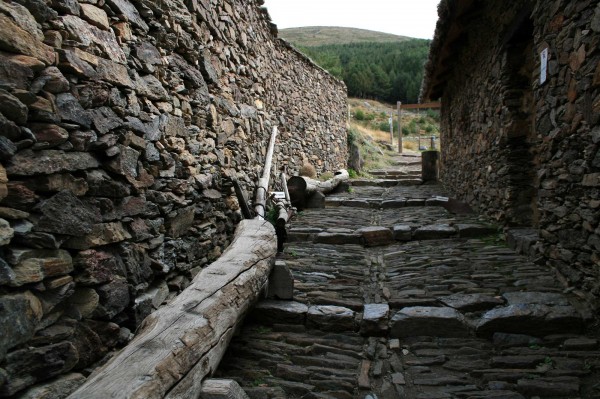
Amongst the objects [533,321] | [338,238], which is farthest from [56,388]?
[338,238]

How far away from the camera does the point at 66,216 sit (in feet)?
8.05

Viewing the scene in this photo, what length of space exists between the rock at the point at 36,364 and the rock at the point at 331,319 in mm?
Answer: 1686

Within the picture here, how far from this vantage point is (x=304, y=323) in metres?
3.41

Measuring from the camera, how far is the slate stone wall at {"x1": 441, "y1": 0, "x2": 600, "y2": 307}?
3037 millimetres

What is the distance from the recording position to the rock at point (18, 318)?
76.5 inches

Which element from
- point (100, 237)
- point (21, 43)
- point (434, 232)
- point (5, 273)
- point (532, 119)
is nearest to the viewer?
point (5, 273)

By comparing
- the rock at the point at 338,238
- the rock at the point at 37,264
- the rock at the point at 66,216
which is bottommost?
the rock at the point at 338,238

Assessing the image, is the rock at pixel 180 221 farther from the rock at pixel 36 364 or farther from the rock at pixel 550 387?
the rock at pixel 550 387

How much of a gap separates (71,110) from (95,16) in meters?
0.79

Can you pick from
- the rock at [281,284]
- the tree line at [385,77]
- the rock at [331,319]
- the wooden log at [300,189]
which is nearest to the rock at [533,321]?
the rock at [331,319]

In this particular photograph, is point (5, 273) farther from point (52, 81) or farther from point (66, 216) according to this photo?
point (52, 81)

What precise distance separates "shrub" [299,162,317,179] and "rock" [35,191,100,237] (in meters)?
7.72

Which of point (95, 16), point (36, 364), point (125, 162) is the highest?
point (95, 16)

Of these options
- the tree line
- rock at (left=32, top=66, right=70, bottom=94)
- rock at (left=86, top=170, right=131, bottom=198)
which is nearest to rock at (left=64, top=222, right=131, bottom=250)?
rock at (left=86, top=170, right=131, bottom=198)
